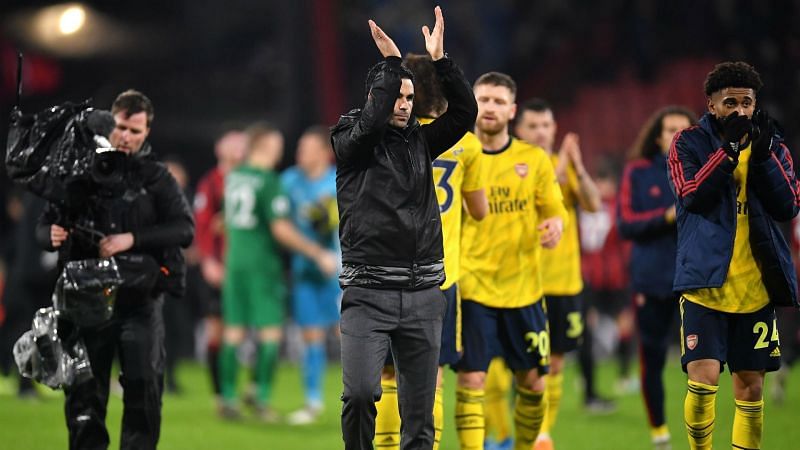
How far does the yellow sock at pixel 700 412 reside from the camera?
6.15 m

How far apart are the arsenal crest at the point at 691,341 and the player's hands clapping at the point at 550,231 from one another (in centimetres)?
118

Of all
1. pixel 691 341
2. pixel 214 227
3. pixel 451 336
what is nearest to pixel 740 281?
pixel 691 341

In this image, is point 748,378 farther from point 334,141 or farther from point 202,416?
point 202,416

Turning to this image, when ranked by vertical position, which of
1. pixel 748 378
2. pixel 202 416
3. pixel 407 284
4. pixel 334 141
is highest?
pixel 334 141

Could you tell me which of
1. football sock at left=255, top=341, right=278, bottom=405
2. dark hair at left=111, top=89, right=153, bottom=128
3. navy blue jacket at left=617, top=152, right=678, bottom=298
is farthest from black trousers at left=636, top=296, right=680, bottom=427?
football sock at left=255, top=341, right=278, bottom=405

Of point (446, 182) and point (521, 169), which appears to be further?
point (521, 169)

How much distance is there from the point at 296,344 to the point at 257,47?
4668 millimetres

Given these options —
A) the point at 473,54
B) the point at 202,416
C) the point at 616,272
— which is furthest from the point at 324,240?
the point at 473,54

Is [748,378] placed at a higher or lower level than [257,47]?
lower

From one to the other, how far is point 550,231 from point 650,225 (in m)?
1.26

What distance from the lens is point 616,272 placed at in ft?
44.3

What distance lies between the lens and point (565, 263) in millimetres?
8398

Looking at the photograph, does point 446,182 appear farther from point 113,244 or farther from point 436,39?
point 113,244

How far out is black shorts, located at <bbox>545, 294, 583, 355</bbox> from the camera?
8320 mm
